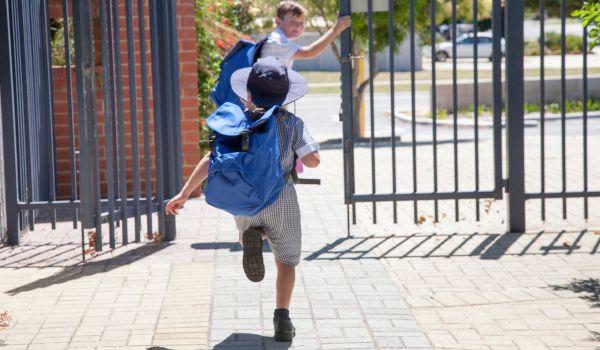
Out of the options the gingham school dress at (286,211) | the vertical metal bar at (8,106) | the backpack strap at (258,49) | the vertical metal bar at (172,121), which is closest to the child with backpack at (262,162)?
the gingham school dress at (286,211)

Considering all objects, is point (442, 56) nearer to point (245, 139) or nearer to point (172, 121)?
point (172, 121)

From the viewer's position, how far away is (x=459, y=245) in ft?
26.0

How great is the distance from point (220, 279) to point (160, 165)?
1424 mm

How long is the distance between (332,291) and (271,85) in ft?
5.82

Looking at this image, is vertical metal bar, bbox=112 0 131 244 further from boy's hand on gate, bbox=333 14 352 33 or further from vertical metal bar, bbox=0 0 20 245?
boy's hand on gate, bbox=333 14 352 33

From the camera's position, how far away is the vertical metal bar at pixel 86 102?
720 centimetres

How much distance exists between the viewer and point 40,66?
8781mm

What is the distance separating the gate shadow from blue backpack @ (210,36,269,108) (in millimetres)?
1291

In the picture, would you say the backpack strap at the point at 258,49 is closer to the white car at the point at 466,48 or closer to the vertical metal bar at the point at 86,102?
the vertical metal bar at the point at 86,102

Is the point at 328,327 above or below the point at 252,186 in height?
below

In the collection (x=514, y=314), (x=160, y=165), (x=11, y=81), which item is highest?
(x=11, y=81)

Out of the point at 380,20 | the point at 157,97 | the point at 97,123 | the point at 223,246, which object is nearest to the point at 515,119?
the point at 223,246

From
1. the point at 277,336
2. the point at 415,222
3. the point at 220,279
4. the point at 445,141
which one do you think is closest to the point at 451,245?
the point at 415,222

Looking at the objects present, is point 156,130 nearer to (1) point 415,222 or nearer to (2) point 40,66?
(2) point 40,66
